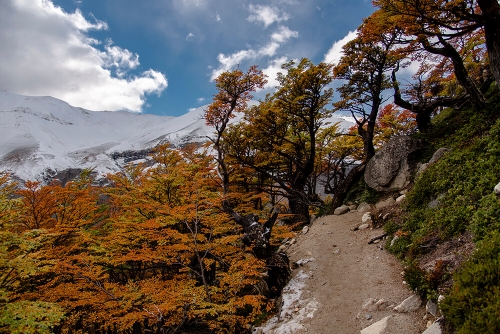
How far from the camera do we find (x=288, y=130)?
50.7 feet

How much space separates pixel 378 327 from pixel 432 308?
0.97 meters

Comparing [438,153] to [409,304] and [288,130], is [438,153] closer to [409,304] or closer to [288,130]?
[409,304]

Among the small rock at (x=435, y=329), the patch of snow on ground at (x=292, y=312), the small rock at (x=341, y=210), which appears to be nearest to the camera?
the small rock at (x=435, y=329)

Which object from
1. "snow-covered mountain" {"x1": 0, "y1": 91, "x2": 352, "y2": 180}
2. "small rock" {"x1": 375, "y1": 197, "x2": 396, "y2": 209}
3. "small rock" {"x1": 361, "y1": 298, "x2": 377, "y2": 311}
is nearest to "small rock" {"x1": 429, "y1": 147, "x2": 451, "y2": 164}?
"small rock" {"x1": 375, "y1": 197, "x2": 396, "y2": 209}

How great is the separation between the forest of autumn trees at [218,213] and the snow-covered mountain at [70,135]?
47.5m

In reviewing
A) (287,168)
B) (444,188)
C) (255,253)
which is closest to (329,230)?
(255,253)

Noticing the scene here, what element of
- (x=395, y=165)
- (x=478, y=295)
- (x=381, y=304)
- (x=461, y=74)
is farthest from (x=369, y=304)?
(x=461, y=74)

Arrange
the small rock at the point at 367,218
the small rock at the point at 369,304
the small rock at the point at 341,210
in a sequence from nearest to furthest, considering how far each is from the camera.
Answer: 1. the small rock at the point at 369,304
2. the small rock at the point at 367,218
3. the small rock at the point at 341,210

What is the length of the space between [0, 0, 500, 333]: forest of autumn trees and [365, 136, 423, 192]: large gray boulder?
173 centimetres

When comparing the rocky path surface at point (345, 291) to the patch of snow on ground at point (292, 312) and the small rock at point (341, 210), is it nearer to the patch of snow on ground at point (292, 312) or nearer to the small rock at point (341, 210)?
the patch of snow on ground at point (292, 312)

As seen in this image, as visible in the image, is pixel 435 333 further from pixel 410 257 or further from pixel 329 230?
pixel 329 230

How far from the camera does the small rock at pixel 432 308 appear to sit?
162 inches

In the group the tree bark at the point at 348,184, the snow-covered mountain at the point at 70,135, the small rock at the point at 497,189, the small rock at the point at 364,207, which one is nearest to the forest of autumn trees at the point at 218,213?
the tree bark at the point at 348,184

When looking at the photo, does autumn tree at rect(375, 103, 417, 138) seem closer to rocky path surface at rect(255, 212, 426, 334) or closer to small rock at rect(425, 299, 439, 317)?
rocky path surface at rect(255, 212, 426, 334)
